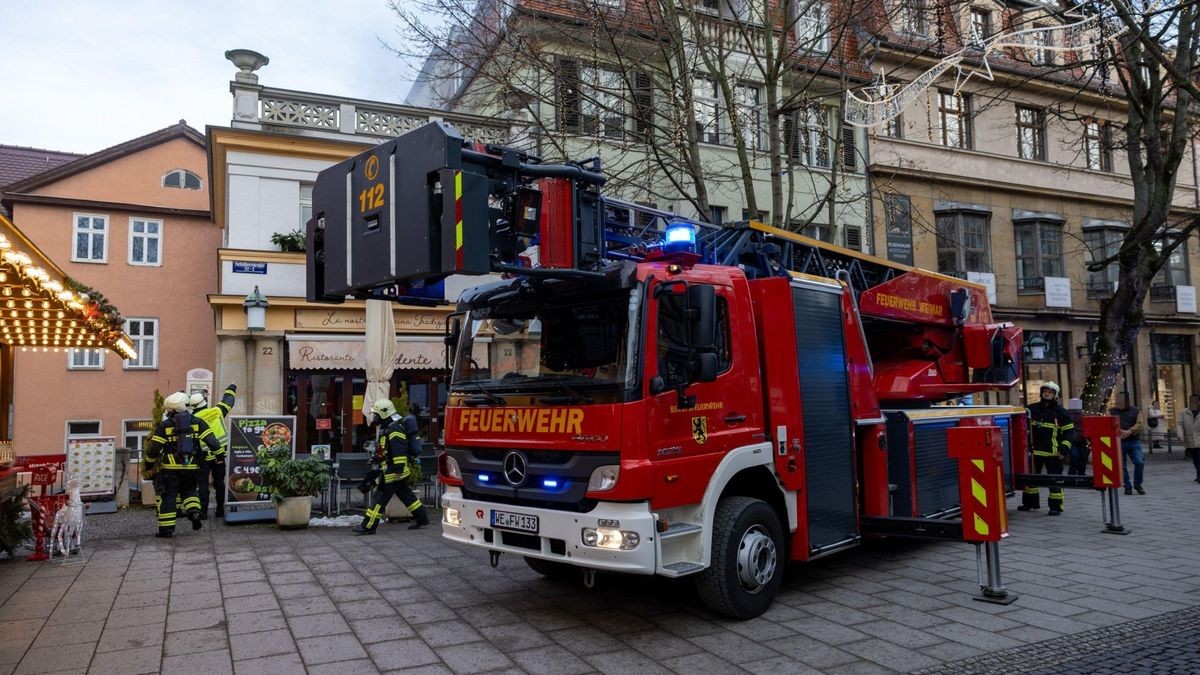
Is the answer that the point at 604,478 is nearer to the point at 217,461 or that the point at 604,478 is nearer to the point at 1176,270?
the point at 217,461

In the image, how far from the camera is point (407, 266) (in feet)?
16.9

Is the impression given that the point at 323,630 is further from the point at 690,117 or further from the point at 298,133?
the point at 298,133

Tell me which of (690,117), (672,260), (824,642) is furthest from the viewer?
(690,117)

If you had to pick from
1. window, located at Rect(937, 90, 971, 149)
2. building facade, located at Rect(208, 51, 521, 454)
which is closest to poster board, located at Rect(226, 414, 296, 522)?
building facade, located at Rect(208, 51, 521, 454)

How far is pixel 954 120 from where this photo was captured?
78.2ft

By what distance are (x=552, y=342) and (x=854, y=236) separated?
1795cm

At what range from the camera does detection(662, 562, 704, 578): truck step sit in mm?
5355

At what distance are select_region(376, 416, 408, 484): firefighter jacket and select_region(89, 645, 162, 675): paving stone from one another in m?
4.65

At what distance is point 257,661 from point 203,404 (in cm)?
688

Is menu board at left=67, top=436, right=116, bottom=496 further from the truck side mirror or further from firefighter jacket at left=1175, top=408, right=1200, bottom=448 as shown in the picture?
firefighter jacket at left=1175, top=408, right=1200, bottom=448

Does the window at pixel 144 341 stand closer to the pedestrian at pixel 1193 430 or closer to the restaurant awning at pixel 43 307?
the restaurant awning at pixel 43 307

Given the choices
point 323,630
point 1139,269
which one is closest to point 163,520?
point 323,630

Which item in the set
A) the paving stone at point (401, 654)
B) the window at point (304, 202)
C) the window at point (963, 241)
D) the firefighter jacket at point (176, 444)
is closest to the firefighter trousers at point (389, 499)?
the firefighter jacket at point (176, 444)

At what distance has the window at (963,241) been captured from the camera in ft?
77.8
